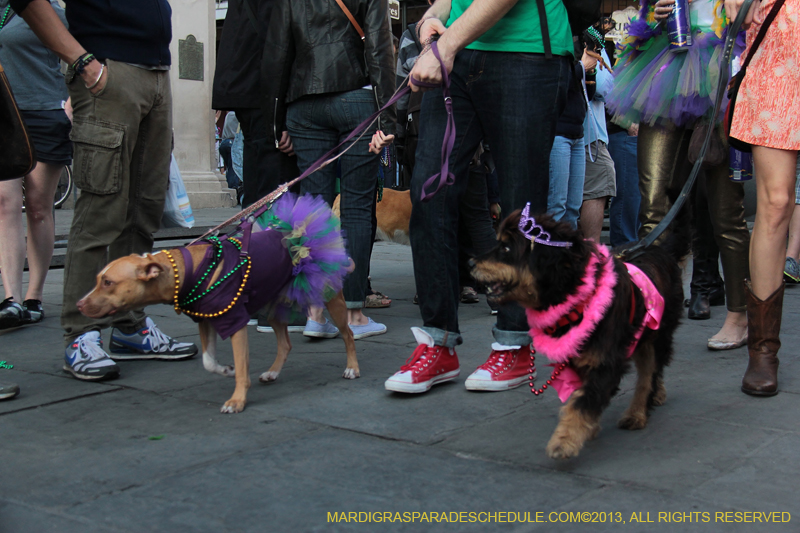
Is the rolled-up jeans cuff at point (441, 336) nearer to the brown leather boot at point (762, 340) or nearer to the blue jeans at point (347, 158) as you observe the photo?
the blue jeans at point (347, 158)

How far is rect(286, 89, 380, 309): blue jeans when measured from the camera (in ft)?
14.7

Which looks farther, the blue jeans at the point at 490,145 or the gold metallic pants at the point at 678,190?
the gold metallic pants at the point at 678,190

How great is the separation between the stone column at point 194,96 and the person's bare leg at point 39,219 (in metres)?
9.06

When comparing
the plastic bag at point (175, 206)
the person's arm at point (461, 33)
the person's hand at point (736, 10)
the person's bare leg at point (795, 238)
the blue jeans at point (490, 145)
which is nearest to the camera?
the person's arm at point (461, 33)

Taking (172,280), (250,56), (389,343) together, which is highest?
(250,56)

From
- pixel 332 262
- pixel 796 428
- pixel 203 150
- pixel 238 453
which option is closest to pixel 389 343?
pixel 332 262

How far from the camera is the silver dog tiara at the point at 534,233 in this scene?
8.45ft

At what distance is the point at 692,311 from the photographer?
5145 mm

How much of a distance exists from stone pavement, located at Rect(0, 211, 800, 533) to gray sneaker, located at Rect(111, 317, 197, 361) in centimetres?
14

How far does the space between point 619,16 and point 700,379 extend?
9.57 meters

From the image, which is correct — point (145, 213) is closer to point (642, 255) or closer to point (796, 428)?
point (642, 255)

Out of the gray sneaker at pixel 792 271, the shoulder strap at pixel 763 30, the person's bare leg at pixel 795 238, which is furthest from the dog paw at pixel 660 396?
the person's bare leg at pixel 795 238

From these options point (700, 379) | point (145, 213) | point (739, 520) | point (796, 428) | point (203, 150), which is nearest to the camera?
point (739, 520)

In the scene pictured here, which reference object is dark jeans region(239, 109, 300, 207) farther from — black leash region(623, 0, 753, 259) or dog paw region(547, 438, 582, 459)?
dog paw region(547, 438, 582, 459)
